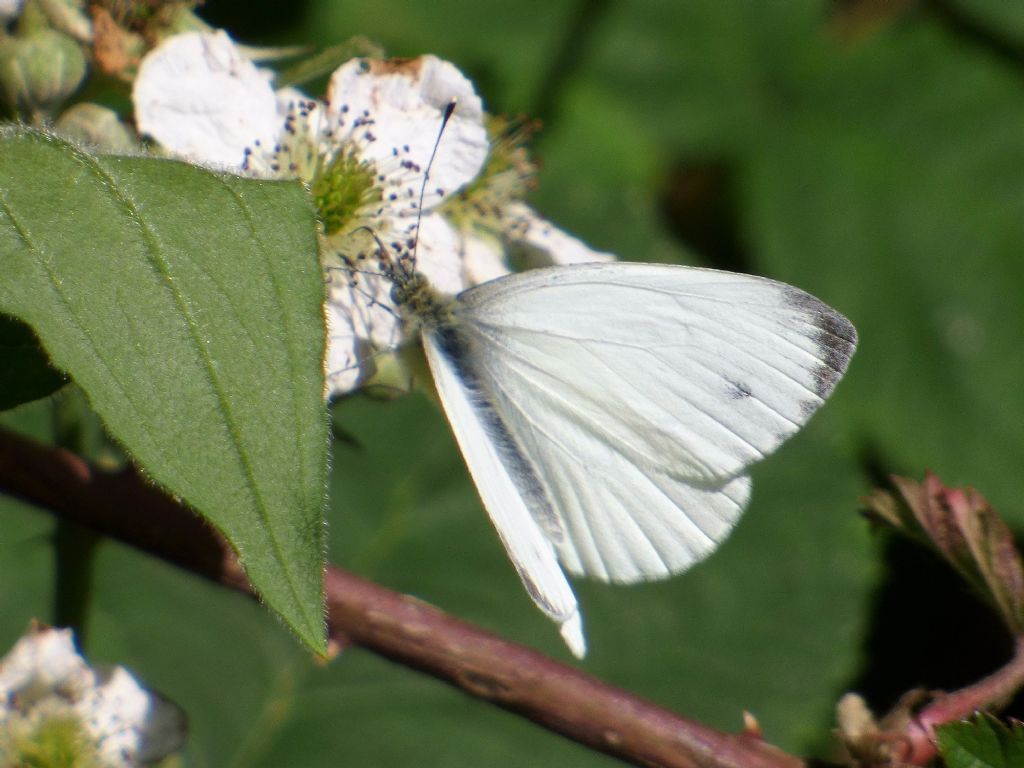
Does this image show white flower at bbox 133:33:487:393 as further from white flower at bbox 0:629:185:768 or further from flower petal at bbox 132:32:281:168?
white flower at bbox 0:629:185:768

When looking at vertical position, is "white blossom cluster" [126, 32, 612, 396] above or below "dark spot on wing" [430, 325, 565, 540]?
above

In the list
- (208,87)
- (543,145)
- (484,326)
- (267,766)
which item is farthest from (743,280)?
(543,145)

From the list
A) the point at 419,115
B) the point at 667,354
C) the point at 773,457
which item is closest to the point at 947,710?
the point at 667,354

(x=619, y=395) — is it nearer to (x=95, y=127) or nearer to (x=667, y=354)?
(x=667, y=354)

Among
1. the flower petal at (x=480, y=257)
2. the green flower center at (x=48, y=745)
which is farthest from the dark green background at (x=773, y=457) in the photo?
the flower petal at (x=480, y=257)

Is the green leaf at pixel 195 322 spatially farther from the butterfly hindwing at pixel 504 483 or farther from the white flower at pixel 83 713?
the white flower at pixel 83 713

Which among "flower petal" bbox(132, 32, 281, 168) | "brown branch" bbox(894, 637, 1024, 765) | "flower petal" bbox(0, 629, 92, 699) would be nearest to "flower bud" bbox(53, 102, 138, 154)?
"flower petal" bbox(132, 32, 281, 168)

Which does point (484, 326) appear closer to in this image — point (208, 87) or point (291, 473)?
A: point (208, 87)
